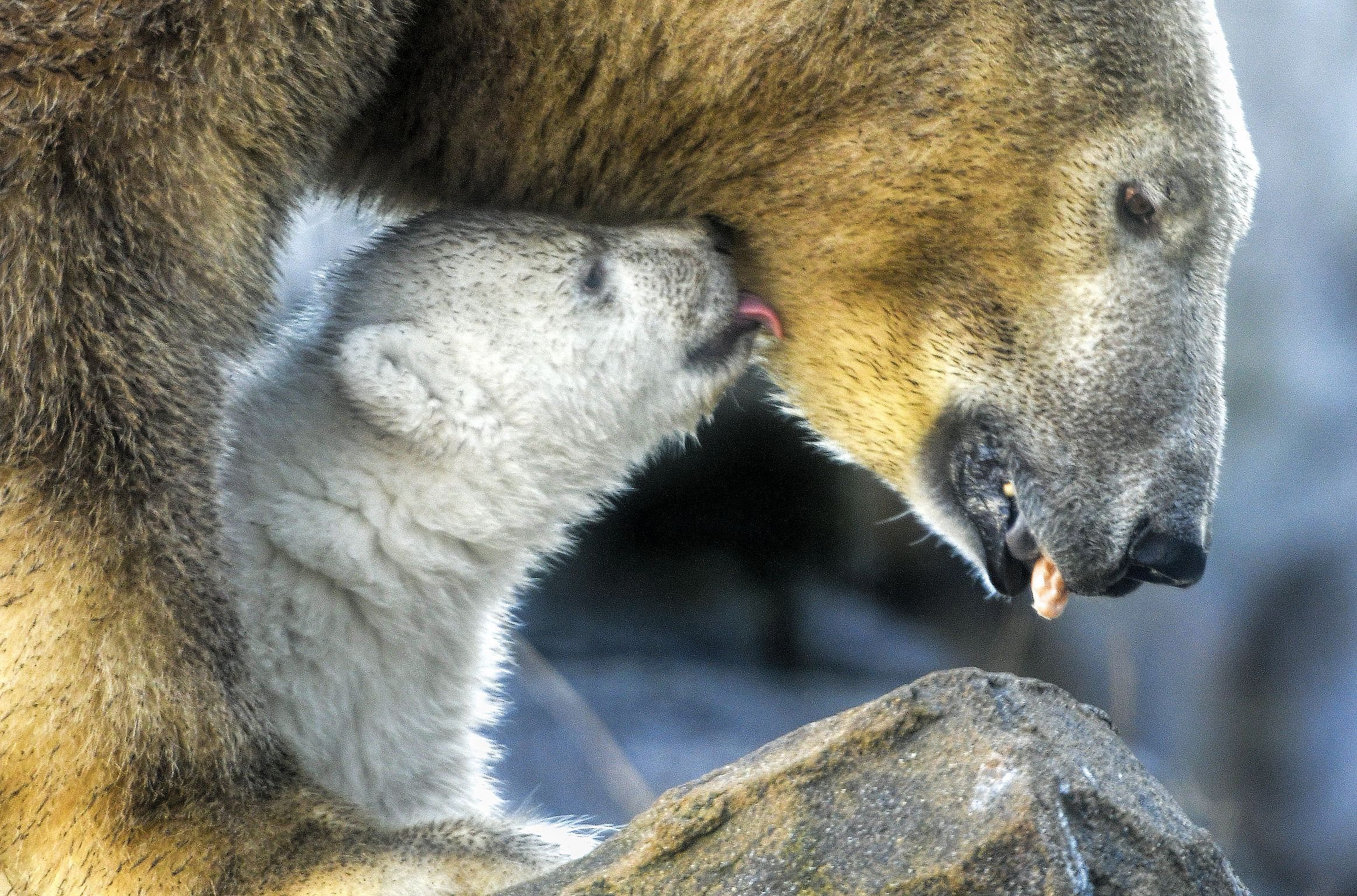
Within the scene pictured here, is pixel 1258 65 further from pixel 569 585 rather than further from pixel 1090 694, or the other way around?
pixel 569 585

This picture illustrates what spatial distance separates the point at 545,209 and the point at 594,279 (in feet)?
0.74

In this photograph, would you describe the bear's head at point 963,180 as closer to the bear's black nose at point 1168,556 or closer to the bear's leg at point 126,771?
the bear's black nose at point 1168,556

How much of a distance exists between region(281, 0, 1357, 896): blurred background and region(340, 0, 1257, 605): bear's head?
1435 millimetres

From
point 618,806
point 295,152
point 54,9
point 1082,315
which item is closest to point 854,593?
point 618,806

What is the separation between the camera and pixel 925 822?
4.17 ft

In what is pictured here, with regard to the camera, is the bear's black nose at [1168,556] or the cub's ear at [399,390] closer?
the cub's ear at [399,390]

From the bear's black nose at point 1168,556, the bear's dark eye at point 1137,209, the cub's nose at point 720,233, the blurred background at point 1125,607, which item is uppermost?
the bear's dark eye at point 1137,209

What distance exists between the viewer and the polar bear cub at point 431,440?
1.83 metres

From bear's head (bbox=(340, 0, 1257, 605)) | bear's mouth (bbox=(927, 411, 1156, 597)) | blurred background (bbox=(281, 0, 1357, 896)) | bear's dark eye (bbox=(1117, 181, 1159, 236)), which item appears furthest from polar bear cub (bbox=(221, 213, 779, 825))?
blurred background (bbox=(281, 0, 1357, 896))

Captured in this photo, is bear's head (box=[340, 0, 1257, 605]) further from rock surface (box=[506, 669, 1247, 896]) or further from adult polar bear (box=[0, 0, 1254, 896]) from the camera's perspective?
rock surface (box=[506, 669, 1247, 896])

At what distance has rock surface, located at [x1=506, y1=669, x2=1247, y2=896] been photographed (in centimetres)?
123

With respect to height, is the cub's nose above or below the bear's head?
below

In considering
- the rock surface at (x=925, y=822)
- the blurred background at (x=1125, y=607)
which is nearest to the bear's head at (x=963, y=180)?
the rock surface at (x=925, y=822)

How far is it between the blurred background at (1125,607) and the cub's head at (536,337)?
62.8 inches
